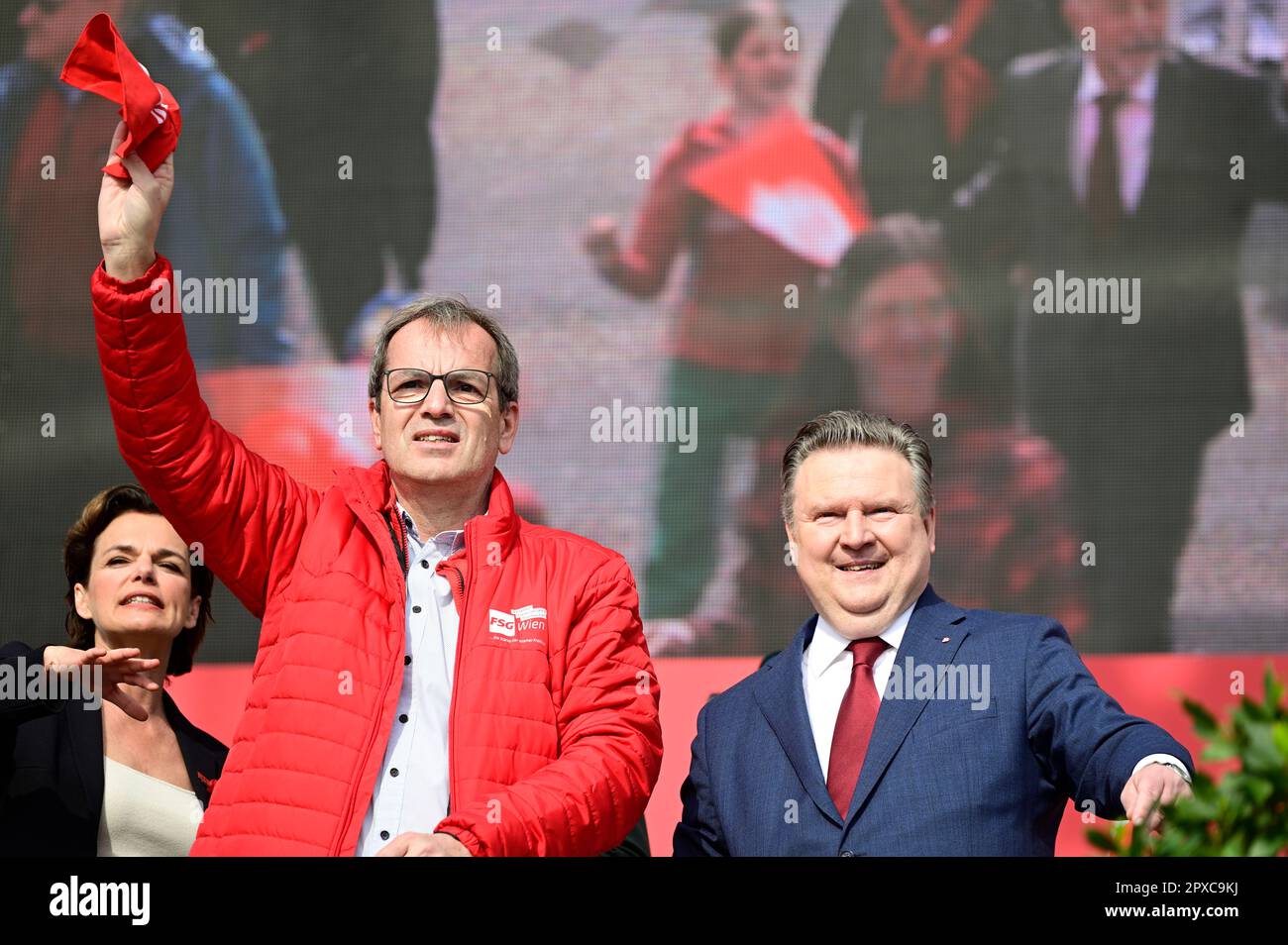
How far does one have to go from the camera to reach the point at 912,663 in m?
2.25

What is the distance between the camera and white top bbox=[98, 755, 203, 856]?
8.50 ft

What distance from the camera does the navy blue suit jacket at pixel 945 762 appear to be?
209 centimetres

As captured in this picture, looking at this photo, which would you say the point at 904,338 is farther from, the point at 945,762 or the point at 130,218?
the point at 130,218

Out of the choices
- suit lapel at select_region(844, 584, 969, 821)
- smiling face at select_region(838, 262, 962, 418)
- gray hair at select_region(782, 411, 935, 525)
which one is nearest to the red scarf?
smiling face at select_region(838, 262, 962, 418)

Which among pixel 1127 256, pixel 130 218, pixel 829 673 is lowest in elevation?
pixel 829 673

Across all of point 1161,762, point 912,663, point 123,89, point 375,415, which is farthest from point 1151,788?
point 123,89

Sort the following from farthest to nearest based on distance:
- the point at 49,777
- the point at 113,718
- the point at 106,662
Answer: the point at 113,718 < the point at 49,777 < the point at 106,662

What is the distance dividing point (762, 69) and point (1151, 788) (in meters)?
3.40

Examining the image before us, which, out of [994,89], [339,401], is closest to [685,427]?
[339,401]

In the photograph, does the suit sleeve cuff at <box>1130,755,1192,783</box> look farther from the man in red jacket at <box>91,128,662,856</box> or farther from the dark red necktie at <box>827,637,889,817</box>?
the man in red jacket at <box>91,128,662,856</box>

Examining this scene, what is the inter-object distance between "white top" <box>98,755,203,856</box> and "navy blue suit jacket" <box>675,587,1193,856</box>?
90 cm

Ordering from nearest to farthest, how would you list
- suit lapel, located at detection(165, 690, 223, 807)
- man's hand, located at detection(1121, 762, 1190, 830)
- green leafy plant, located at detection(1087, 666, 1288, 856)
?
green leafy plant, located at detection(1087, 666, 1288, 856) → man's hand, located at detection(1121, 762, 1190, 830) → suit lapel, located at detection(165, 690, 223, 807)
